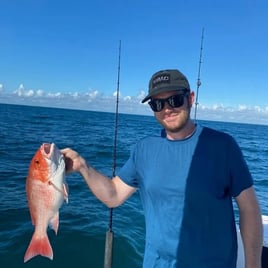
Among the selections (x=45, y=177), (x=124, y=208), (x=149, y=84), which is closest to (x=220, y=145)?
(x=149, y=84)

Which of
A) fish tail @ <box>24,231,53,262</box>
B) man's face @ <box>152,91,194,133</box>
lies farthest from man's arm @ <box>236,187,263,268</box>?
fish tail @ <box>24,231,53,262</box>

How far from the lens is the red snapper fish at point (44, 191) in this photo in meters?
2.32

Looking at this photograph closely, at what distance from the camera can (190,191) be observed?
238 centimetres

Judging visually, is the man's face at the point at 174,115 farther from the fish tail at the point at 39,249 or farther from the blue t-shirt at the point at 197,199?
the fish tail at the point at 39,249

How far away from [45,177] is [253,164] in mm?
20789

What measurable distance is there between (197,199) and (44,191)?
113 cm

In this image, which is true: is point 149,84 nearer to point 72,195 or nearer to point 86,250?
point 86,250

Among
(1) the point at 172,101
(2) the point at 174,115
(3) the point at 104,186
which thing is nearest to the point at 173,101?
(1) the point at 172,101

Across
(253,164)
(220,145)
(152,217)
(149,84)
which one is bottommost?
(253,164)

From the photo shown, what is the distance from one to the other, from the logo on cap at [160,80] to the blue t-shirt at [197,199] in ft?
1.54

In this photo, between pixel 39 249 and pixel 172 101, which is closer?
pixel 39 249

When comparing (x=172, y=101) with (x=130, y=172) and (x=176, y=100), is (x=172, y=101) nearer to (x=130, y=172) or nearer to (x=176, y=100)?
(x=176, y=100)

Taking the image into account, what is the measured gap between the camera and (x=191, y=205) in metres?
2.39

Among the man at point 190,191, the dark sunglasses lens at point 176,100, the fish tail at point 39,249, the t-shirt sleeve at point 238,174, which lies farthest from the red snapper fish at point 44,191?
the t-shirt sleeve at point 238,174
